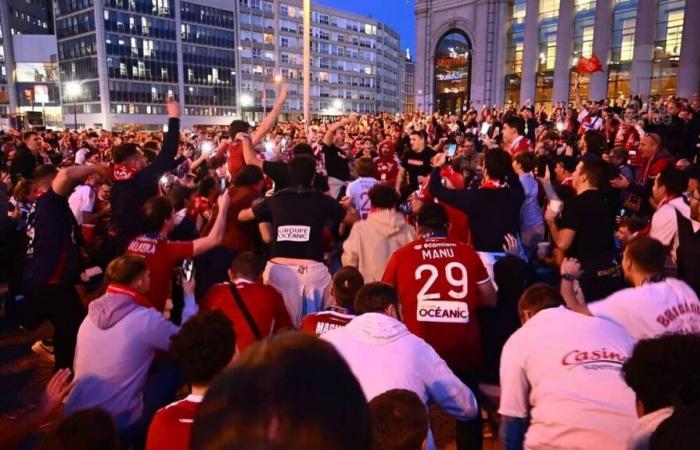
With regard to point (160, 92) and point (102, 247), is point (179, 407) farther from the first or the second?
point (160, 92)

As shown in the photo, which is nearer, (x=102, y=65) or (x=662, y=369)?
(x=662, y=369)

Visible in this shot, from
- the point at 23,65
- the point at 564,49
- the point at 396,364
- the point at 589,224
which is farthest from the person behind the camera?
the point at 23,65

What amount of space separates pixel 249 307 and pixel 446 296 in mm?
1484

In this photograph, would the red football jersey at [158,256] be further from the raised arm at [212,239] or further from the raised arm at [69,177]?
the raised arm at [69,177]

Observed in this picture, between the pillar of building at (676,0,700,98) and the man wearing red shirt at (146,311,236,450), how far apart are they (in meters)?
37.3

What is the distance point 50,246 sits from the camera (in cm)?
485

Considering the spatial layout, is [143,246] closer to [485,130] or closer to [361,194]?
[361,194]

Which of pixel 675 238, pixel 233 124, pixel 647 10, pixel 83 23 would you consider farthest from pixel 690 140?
pixel 83 23

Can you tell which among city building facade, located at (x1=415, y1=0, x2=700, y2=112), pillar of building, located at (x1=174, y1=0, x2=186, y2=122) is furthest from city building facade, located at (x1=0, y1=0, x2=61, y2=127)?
city building facade, located at (x1=415, y1=0, x2=700, y2=112)

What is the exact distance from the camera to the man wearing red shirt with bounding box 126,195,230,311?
468 centimetres

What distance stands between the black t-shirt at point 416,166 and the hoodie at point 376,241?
4.92 m

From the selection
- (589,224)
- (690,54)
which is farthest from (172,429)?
(690,54)

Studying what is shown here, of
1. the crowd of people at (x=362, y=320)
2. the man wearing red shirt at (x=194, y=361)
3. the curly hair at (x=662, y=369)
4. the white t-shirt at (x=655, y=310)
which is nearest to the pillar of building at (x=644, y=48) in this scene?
the crowd of people at (x=362, y=320)

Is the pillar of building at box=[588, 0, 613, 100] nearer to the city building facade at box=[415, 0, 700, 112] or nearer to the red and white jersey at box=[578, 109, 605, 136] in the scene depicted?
the city building facade at box=[415, 0, 700, 112]
